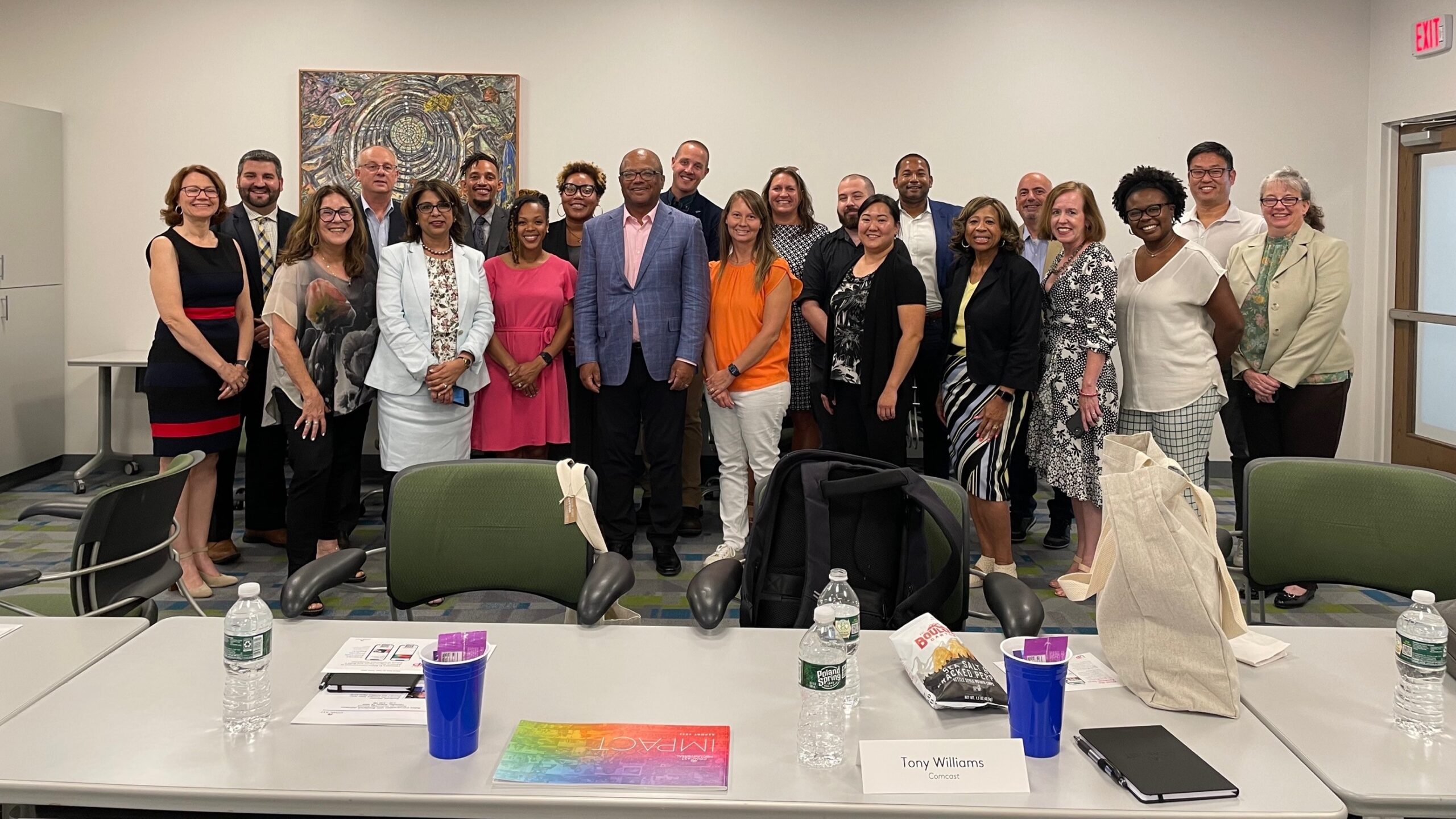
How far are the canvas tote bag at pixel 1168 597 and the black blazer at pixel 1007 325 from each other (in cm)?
222

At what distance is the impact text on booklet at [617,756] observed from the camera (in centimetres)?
143

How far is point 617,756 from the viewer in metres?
1.50

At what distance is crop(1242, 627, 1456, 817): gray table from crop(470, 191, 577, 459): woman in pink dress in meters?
3.02

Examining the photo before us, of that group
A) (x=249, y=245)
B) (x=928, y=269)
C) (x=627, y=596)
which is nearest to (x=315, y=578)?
(x=627, y=596)

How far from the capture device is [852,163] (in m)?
6.50

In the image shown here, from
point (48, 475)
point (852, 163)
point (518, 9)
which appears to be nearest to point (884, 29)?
point (852, 163)

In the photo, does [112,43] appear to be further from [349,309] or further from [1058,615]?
[1058,615]

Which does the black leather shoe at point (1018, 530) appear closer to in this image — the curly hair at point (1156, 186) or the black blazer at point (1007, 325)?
the black blazer at point (1007, 325)

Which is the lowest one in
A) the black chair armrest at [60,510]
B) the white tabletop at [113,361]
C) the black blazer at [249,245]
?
the black chair armrest at [60,510]

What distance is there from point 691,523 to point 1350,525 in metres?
3.14

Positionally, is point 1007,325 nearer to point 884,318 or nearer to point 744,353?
point 884,318

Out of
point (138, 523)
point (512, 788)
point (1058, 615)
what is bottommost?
point (1058, 615)

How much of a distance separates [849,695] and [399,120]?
564 centimetres

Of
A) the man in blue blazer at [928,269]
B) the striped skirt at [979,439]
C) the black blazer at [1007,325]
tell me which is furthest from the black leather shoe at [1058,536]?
the black blazer at [1007,325]
